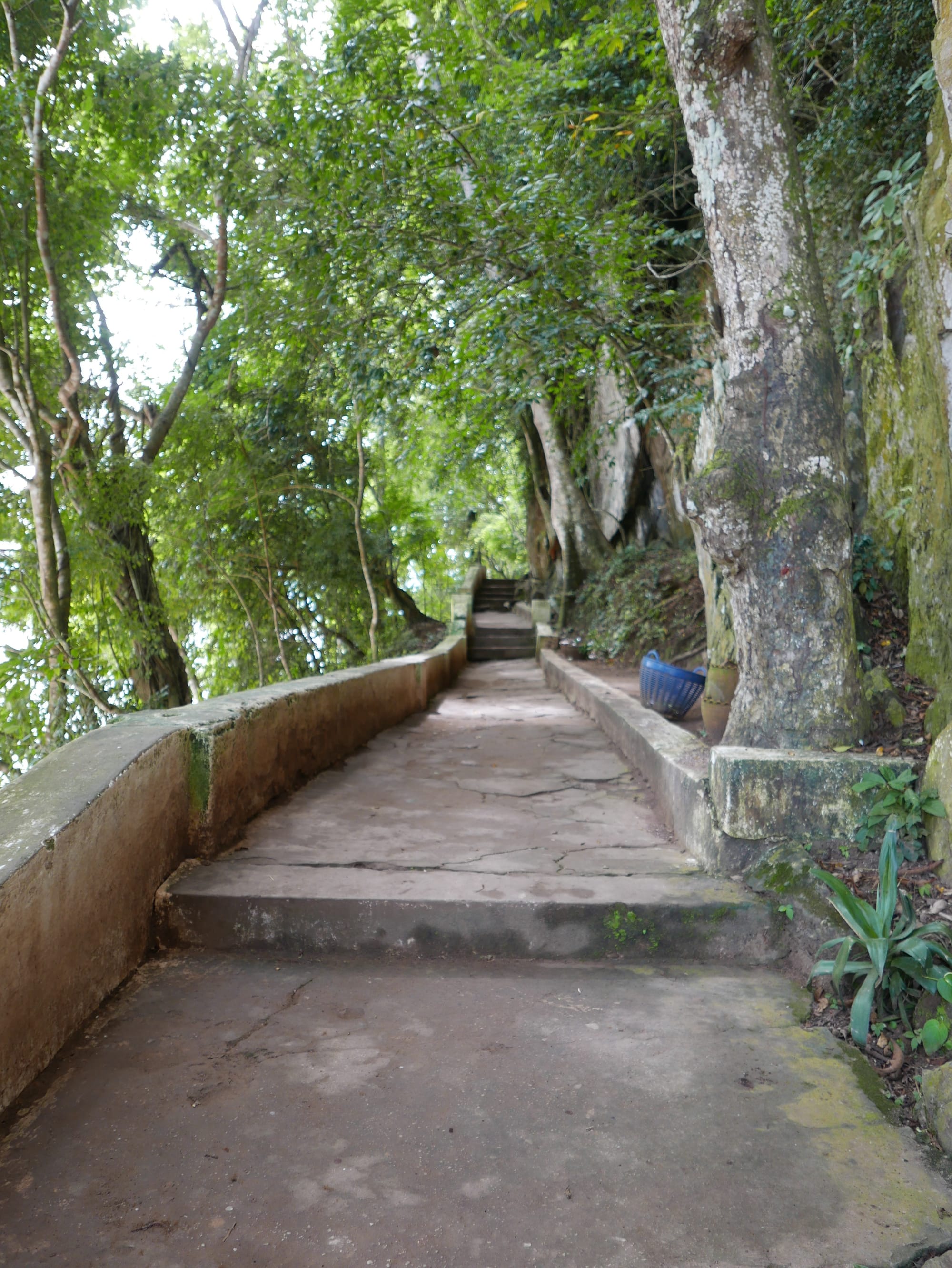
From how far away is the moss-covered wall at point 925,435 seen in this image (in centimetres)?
319

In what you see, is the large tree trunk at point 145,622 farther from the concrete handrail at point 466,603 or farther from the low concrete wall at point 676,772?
the concrete handrail at point 466,603

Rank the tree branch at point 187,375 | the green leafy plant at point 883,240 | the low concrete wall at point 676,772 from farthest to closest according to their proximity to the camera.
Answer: the tree branch at point 187,375, the green leafy plant at point 883,240, the low concrete wall at point 676,772

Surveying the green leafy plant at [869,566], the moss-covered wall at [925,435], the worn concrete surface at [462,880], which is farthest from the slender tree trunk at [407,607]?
the green leafy plant at [869,566]

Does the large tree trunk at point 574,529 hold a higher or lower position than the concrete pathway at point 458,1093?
higher

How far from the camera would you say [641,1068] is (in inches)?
83.8

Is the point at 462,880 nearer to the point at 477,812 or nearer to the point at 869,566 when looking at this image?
the point at 477,812

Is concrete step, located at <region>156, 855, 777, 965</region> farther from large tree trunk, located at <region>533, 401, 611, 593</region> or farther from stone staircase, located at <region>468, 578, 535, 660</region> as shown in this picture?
stone staircase, located at <region>468, 578, 535, 660</region>

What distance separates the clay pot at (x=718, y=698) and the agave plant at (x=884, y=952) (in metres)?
2.23

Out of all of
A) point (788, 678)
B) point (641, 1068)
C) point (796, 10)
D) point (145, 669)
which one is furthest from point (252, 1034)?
point (145, 669)

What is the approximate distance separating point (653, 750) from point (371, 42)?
20.0 feet

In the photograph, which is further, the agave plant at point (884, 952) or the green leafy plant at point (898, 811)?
the green leafy plant at point (898, 811)

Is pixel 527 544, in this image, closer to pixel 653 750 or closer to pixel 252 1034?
pixel 653 750

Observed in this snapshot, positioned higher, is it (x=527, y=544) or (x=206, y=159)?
(x=206, y=159)

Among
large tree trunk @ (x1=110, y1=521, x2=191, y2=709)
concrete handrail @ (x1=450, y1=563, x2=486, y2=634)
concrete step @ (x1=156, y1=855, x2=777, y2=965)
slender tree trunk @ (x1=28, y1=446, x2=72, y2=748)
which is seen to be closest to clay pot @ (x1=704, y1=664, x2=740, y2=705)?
concrete step @ (x1=156, y1=855, x2=777, y2=965)
